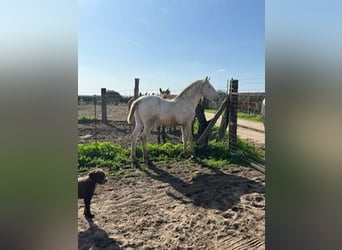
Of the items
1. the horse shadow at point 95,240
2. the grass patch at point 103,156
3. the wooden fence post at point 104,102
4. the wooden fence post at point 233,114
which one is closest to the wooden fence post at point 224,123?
the wooden fence post at point 233,114

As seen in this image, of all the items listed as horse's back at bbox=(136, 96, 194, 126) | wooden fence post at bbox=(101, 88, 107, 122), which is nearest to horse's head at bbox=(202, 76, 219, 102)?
horse's back at bbox=(136, 96, 194, 126)

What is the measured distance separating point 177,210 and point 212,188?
36.4 inches

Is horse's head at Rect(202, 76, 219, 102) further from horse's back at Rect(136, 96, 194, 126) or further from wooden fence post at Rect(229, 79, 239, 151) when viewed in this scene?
horse's back at Rect(136, 96, 194, 126)

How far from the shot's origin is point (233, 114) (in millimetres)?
6262

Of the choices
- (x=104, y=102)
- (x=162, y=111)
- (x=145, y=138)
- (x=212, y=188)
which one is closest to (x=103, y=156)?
(x=145, y=138)

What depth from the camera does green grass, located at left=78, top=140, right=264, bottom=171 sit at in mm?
5160

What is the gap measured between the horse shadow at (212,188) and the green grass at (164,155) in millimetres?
680

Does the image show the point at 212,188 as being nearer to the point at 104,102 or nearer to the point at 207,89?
the point at 207,89

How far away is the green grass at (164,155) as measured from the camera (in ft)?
16.9

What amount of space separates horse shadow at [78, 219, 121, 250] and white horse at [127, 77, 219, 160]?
278cm
